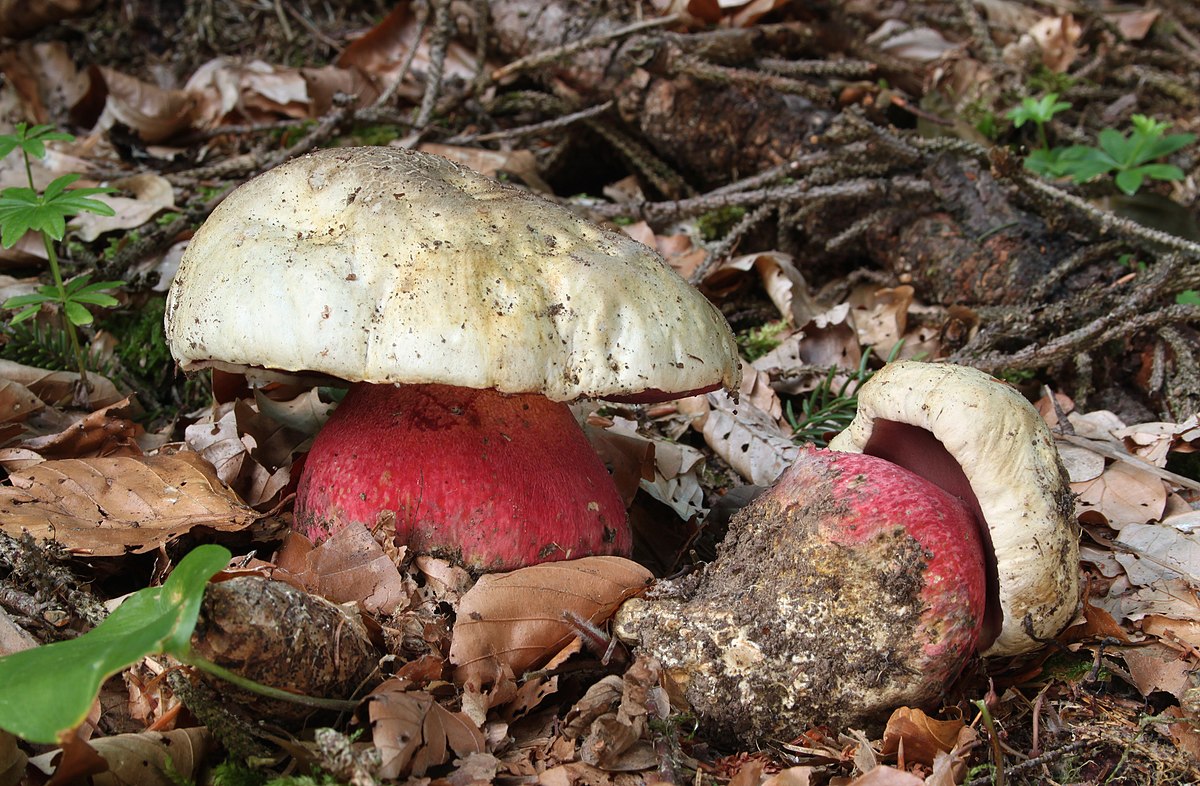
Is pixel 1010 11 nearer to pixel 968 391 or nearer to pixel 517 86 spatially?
pixel 517 86

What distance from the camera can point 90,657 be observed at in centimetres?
118

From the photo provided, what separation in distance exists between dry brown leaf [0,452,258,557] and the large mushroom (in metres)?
1.01

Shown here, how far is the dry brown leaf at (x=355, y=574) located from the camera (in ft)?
5.91

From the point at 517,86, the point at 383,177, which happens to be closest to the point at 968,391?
the point at 383,177

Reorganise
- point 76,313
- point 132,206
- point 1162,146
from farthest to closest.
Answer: point 1162,146 < point 132,206 < point 76,313

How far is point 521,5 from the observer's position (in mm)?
4352

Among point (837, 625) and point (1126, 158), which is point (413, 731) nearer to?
point (837, 625)

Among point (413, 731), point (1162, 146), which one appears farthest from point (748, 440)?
point (1162, 146)

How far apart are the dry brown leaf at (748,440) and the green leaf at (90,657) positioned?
67.3 inches

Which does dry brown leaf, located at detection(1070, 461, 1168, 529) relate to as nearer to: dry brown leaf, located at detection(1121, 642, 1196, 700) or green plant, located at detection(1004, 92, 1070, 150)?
dry brown leaf, located at detection(1121, 642, 1196, 700)

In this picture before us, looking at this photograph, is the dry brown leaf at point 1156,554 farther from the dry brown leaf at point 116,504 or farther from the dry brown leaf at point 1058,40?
the dry brown leaf at point 1058,40

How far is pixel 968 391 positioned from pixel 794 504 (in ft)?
1.37

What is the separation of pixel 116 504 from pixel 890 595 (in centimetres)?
172

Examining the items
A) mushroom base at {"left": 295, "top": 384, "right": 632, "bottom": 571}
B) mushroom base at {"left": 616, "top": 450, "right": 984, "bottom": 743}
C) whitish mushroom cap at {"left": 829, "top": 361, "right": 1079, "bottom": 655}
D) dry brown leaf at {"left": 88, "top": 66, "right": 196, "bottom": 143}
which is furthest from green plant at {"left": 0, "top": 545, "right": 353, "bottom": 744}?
dry brown leaf at {"left": 88, "top": 66, "right": 196, "bottom": 143}
